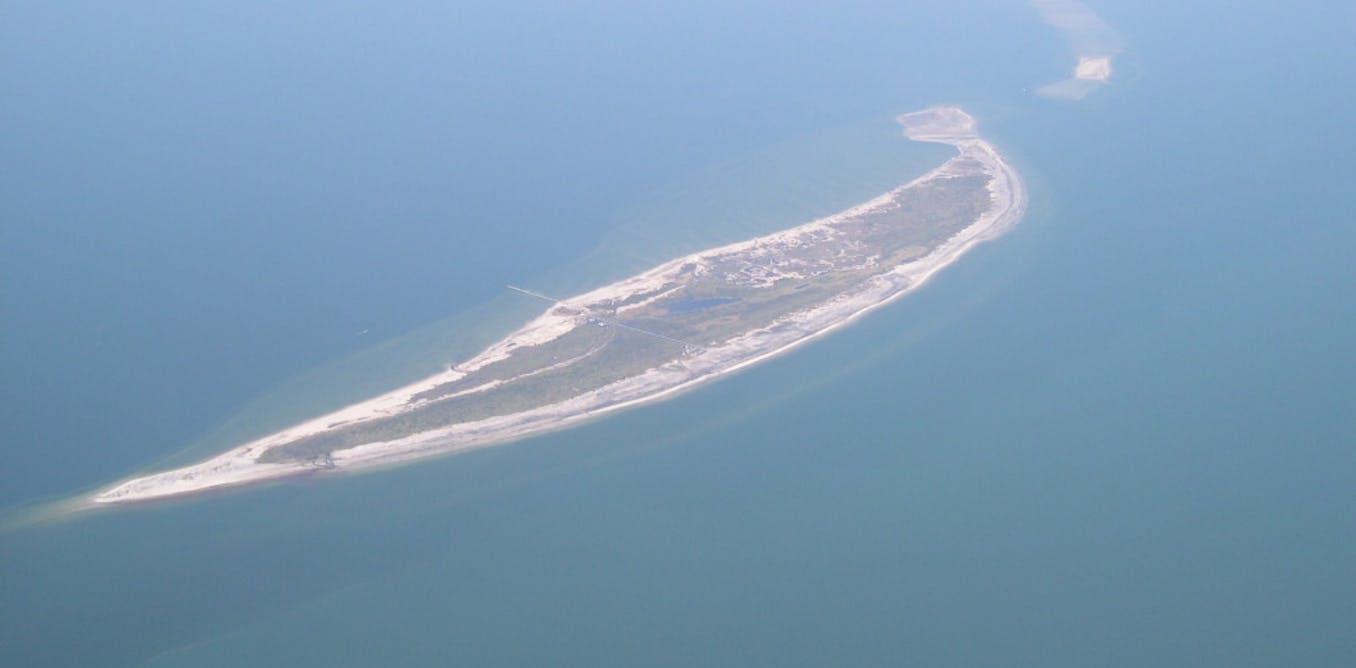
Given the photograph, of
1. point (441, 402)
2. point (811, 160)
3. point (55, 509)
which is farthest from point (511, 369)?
point (811, 160)

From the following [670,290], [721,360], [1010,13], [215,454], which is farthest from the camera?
[1010,13]

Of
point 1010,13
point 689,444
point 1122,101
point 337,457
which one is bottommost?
point 689,444

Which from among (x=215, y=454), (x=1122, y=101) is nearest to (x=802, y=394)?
(x=215, y=454)

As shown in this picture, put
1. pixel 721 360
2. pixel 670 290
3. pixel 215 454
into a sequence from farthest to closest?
1. pixel 670 290
2. pixel 721 360
3. pixel 215 454

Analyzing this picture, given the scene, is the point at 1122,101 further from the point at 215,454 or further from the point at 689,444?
the point at 215,454

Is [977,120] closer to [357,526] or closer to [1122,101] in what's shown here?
[1122,101]

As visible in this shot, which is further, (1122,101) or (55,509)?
(1122,101)

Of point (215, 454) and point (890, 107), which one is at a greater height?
point (890, 107)
